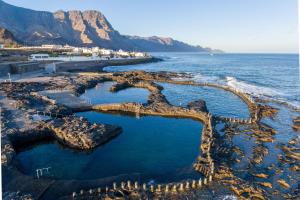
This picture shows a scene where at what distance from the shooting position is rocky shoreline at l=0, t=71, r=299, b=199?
2036cm

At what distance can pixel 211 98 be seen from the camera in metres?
56.9

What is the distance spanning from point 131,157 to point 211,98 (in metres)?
33.4

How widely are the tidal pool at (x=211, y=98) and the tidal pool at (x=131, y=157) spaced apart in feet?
42.9

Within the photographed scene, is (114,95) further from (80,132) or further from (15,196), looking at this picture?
(15,196)

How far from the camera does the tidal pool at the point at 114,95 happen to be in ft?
172

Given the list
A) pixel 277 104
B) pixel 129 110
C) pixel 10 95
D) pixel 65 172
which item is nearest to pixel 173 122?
pixel 129 110

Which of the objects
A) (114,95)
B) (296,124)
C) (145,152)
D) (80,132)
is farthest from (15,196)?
(114,95)

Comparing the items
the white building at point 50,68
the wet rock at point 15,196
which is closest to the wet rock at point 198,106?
the wet rock at point 15,196


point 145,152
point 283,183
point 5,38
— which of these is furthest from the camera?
point 5,38

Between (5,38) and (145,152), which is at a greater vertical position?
(5,38)

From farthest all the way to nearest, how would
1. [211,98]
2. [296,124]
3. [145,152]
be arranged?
[211,98]
[296,124]
[145,152]

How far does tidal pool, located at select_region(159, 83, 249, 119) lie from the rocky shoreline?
7.04 ft

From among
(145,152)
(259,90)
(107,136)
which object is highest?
(259,90)

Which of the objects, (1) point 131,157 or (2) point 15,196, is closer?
(2) point 15,196
